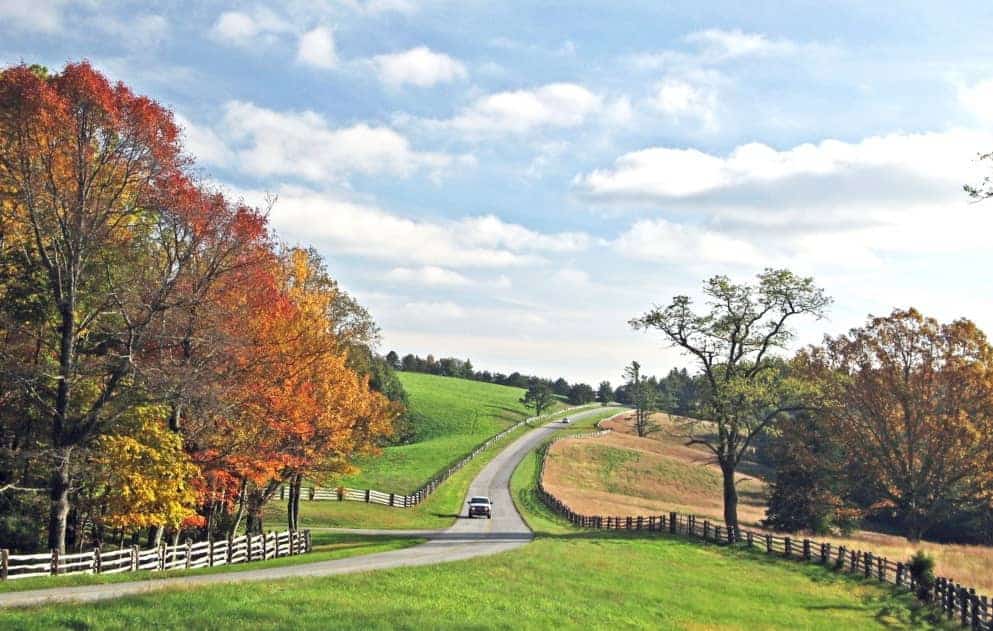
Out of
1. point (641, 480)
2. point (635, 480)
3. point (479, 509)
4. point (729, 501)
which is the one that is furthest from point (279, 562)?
point (641, 480)

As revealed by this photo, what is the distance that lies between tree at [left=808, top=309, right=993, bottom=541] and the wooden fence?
3316 cm

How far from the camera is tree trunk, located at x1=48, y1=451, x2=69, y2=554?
80.1 ft

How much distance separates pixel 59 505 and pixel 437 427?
10113 cm

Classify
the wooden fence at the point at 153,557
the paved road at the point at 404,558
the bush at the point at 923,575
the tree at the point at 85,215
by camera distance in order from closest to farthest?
the paved road at the point at 404,558 < the wooden fence at the point at 153,557 < the tree at the point at 85,215 < the bush at the point at 923,575

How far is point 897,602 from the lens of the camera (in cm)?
2827

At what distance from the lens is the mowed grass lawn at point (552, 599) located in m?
16.9

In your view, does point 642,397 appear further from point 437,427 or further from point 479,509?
point 479,509

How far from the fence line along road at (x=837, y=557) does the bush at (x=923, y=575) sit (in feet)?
0.22

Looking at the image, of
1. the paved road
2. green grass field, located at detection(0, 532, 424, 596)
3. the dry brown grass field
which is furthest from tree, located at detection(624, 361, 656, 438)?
green grass field, located at detection(0, 532, 424, 596)

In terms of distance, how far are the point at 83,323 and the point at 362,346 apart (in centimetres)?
2352

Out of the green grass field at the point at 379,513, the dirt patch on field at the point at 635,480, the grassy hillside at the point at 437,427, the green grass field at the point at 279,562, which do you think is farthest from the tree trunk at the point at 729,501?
the grassy hillside at the point at 437,427

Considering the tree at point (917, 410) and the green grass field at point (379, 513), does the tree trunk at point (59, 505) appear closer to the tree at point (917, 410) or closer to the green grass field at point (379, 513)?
the green grass field at point (379, 513)

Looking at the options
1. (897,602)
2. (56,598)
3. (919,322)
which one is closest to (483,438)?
(919,322)

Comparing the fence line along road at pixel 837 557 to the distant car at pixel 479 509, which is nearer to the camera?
the fence line along road at pixel 837 557
